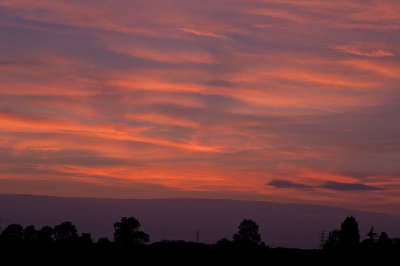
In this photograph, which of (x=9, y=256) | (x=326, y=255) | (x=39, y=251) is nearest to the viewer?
(x=9, y=256)

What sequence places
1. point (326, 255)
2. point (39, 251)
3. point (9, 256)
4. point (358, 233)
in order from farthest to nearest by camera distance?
point (358, 233), point (326, 255), point (39, 251), point (9, 256)

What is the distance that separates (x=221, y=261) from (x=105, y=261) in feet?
58.4

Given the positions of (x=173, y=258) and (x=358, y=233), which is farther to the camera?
(x=358, y=233)

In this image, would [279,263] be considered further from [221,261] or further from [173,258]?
[173,258]

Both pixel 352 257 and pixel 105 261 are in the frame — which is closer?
pixel 105 261

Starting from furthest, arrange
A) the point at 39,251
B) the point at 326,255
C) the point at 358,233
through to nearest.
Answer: the point at 358,233
the point at 326,255
the point at 39,251

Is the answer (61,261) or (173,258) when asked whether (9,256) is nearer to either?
(61,261)

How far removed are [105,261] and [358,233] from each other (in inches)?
4347

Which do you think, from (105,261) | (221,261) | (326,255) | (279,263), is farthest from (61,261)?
(326,255)

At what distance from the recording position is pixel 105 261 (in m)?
90.7

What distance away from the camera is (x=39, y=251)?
309ft

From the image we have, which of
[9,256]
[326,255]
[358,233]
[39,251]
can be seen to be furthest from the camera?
[358,233]

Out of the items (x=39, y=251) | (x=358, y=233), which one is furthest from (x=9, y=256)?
(x=358, y=233)

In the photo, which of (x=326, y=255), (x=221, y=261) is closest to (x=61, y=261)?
(x=221, y=261)
